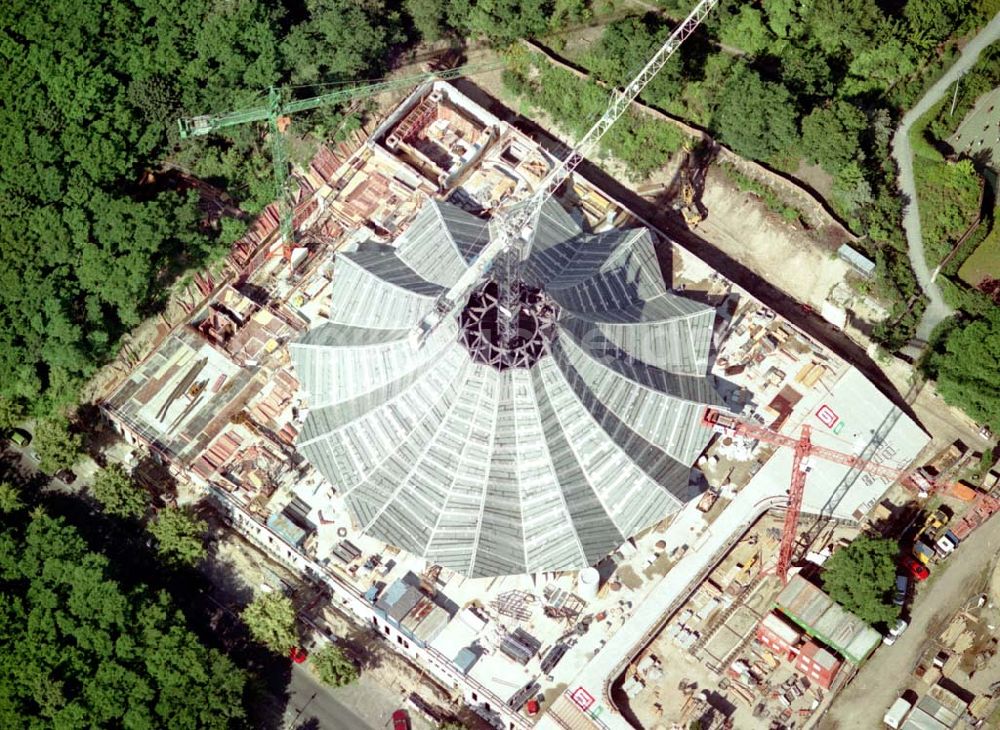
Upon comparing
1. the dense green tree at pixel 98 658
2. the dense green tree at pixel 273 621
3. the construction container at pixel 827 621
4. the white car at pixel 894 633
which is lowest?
the dense green tree at pixel 98 658

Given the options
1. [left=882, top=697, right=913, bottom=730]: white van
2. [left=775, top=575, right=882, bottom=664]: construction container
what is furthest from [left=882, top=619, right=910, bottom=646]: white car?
[left=882, top=697, right=913, bottom=730]: white van

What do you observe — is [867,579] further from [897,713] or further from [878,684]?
[897,713]

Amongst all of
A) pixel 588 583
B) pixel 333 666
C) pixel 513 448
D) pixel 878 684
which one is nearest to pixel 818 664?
pixel 878 684

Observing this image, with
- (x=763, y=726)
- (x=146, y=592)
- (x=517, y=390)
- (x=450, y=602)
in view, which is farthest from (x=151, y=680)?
(x=763, y=726)

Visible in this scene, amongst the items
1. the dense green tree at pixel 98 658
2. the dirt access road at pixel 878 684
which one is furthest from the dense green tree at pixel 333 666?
the dirt access road at pixel 878 684

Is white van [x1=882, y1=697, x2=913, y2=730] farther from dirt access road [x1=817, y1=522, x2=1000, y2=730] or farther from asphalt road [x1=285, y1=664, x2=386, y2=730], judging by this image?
asphalt road [x1=285, y1=664, x2=386, y2=730]

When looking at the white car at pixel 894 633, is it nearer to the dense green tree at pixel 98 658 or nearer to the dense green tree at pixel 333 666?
the dense green tree at pixel 333 666
